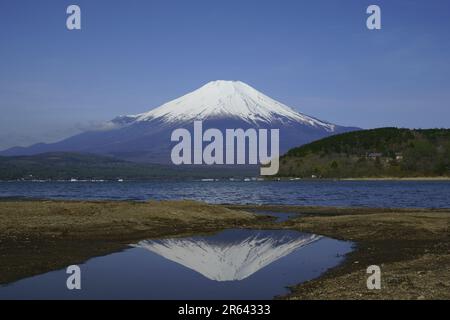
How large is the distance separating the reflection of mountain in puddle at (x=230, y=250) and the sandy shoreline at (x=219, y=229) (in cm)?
205

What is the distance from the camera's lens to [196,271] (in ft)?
63.3

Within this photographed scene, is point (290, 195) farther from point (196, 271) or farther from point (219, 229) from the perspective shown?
point (196, 271)

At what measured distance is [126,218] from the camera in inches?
1374

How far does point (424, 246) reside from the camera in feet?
84.8

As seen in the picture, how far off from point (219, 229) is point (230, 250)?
34.1 feet

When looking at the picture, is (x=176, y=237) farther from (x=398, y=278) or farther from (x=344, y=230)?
(x=398, y=278)

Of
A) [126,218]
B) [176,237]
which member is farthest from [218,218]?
[176,237]

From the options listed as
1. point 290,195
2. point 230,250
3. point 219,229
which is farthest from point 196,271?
point 290,195

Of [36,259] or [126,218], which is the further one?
[126,218]
